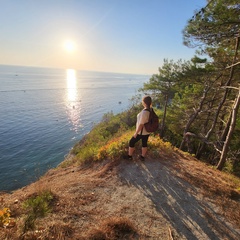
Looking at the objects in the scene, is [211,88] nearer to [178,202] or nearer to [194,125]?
[194,125]

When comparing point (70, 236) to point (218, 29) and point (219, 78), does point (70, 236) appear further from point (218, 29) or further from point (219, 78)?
point (219, 78)

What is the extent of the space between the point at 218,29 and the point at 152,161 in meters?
6.10

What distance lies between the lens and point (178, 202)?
15.3 ft

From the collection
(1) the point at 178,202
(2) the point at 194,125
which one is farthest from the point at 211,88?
(1) the point at 178,202

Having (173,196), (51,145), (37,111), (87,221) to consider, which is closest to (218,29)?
Answer: (173,196)

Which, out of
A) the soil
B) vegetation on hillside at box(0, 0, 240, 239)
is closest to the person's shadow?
the soil

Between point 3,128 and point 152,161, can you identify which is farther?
point 3,128

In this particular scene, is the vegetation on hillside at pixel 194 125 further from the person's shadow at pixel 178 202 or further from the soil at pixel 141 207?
the person's shadow at pixel 178 202

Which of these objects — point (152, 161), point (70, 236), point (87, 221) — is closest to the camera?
point (70, 236)

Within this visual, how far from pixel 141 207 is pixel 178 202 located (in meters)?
1.06

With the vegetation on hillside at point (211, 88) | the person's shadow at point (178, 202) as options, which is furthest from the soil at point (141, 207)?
the vegetation on hillside at point (211, 88)

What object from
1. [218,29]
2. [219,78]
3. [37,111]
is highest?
[218,29]

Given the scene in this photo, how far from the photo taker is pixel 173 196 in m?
4.91

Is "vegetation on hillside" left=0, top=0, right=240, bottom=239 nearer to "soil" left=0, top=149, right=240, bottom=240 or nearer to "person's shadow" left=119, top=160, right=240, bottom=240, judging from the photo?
"soil" left=0, top=149, right=240, bottom=240
